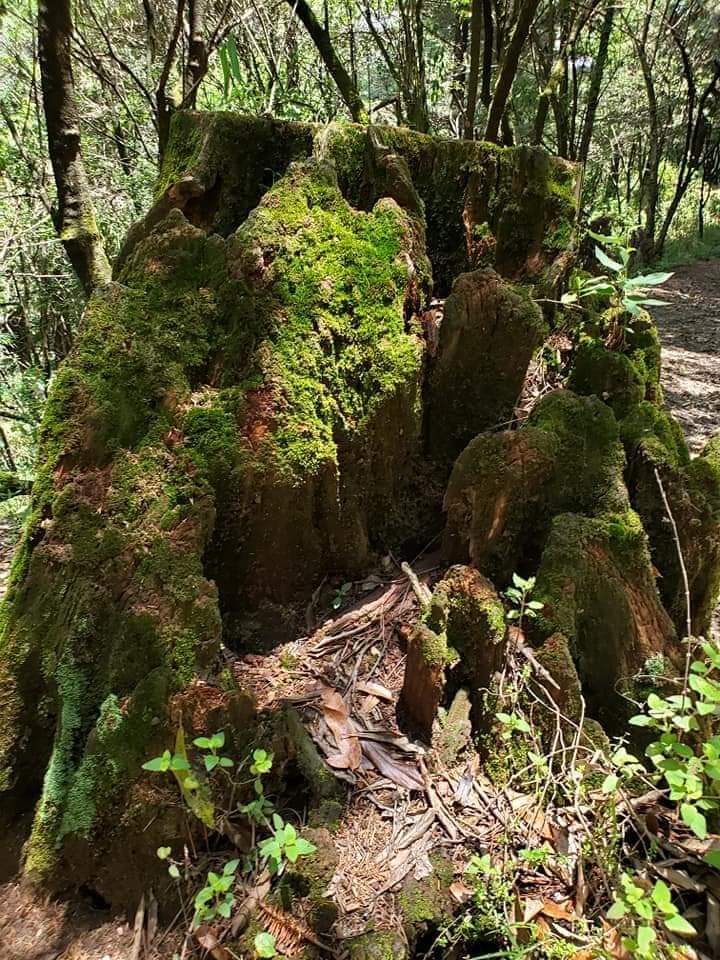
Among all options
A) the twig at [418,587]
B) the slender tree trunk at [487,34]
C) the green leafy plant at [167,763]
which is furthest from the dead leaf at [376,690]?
the slender tree trunk at [487,34]

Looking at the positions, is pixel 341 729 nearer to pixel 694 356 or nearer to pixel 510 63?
pixel 510 63

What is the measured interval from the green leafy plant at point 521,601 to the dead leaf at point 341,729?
2.20 feet

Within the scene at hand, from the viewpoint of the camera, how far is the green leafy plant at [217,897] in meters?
1.47

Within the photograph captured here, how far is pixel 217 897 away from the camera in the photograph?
158 cm

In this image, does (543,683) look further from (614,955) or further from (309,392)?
(309,392)

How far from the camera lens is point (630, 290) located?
2.66 meters

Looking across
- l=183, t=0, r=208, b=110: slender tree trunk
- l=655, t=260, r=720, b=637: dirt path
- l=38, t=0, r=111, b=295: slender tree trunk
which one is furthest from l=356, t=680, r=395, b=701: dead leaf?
l=183, t=0, r=208, b=110: slender tree trunk

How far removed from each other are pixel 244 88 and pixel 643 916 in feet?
25.5

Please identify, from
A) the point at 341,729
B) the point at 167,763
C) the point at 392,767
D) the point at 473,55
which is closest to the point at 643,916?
the point at 392,767

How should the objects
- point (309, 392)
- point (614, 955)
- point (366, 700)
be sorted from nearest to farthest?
point (614, 955), point (366, 700), point (309, 392)

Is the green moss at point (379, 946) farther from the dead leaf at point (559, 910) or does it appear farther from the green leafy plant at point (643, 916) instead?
the green leafy plant at point (643, 916)

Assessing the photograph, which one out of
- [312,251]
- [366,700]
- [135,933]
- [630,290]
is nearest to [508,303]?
[630,290]

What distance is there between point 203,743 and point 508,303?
201 centimetres

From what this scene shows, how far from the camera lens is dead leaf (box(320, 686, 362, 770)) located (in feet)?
6.39
